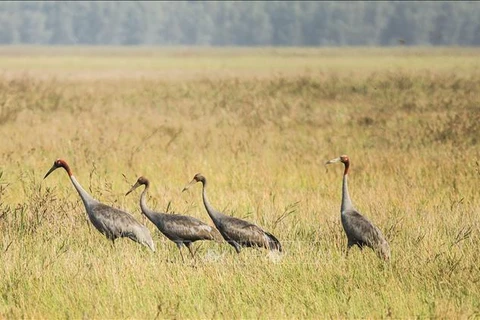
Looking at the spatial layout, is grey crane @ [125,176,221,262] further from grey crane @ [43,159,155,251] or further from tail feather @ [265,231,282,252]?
tail feather @ [265,231,282,252]

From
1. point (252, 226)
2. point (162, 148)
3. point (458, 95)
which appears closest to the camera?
point (252, 226)

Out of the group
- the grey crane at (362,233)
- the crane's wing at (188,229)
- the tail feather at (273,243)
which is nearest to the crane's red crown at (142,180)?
the crane's wing at (188,229)

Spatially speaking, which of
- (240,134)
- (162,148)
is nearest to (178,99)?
(240,134)

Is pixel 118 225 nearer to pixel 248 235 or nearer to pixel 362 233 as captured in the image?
pixel 248 235

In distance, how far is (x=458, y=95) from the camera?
109ft

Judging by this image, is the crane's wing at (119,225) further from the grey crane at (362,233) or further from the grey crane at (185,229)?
the grey crane at (362,233)

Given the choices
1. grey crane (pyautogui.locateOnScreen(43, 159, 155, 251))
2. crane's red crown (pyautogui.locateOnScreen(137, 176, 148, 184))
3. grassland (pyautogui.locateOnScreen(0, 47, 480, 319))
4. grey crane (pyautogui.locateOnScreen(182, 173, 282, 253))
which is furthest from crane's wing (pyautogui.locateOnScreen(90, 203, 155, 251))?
grey crane (pyautogui.locateOnScreen(182, 173, 282, 253))

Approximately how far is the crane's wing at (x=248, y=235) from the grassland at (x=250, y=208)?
0.12 m

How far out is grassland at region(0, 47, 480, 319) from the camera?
8.09 m

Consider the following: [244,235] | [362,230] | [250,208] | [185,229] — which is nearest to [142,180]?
[185,229]

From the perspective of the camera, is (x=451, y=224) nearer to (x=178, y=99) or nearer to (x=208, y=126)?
(x=208, y=126)

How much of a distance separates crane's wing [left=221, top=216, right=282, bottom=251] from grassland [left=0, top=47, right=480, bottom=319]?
0.12m

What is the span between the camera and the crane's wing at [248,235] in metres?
9.33

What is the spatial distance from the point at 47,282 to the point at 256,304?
1.74 metres
